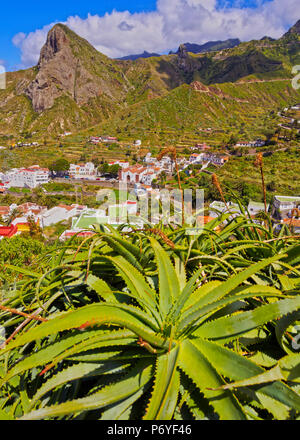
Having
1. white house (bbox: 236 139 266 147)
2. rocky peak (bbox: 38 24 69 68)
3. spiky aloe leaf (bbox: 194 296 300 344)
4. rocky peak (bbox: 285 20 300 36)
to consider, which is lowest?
spiky aloe leaf (bbox: 194 296 300 344)

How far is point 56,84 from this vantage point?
131m

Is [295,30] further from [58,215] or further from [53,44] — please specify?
[58,215]

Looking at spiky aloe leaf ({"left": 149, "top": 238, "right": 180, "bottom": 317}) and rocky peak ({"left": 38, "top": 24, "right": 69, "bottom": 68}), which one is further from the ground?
rocky peak ({"left": 38, "top": 24, "right": 69, "bottom": 68})

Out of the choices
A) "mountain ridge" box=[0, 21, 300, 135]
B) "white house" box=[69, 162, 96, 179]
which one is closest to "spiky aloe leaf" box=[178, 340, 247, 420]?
"white house" box=[69, 162, 96, 179]

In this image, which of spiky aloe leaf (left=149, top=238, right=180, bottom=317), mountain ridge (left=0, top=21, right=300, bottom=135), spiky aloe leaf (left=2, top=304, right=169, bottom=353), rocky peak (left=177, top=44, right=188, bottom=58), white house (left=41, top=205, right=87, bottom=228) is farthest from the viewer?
rocky peak (left=177, top=44, right=188, bottom=58)

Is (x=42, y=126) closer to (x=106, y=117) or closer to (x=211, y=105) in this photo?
(x=106, y=117)

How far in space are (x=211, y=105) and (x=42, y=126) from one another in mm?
73008

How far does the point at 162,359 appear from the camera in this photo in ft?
2.84

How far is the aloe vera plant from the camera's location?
0.74m

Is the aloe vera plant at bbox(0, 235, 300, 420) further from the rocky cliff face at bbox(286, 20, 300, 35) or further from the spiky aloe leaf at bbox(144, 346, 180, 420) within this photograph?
the rocky cliff face at bbox(286, 20, 300, 35)

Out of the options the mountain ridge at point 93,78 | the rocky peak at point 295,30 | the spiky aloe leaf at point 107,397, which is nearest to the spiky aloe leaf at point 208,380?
the spiky aloe leaf at point 107,397

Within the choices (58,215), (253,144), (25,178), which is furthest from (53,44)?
(58,215)

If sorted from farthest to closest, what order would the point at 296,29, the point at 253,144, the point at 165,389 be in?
the point at 296,29 → the point at 253,144 → the point at 165,389

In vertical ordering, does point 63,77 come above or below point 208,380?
above
